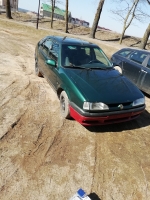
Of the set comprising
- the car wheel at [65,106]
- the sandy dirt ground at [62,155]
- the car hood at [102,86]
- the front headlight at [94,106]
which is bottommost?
the sandy dirt ground at [62,155]

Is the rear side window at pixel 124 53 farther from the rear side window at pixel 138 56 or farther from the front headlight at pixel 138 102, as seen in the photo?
the front headlight at pixel 138 102

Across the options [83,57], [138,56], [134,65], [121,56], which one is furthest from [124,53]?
[83,57]

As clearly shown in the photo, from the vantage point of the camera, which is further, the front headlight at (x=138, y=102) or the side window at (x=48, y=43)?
the side window at (x=48, y=43)

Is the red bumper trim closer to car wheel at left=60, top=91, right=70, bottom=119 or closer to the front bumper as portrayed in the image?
the front bumper

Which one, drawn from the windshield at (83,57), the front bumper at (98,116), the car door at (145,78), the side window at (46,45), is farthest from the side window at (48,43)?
the car door at (145,78)

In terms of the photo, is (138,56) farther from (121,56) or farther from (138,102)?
(138,102)

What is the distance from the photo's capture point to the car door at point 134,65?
679 cm

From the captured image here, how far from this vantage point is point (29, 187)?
264cm

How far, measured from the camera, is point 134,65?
695 cm

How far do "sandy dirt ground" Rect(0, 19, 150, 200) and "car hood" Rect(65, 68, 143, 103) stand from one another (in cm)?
84

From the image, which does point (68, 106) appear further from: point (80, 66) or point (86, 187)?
point (86, 187)

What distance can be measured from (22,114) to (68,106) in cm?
113

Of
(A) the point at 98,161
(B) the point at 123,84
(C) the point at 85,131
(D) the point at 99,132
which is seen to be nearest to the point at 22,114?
(C) the point at 85,131

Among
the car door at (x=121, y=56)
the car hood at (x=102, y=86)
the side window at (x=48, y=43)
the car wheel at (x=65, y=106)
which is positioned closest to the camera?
the car hood at (x=102, y=86)
